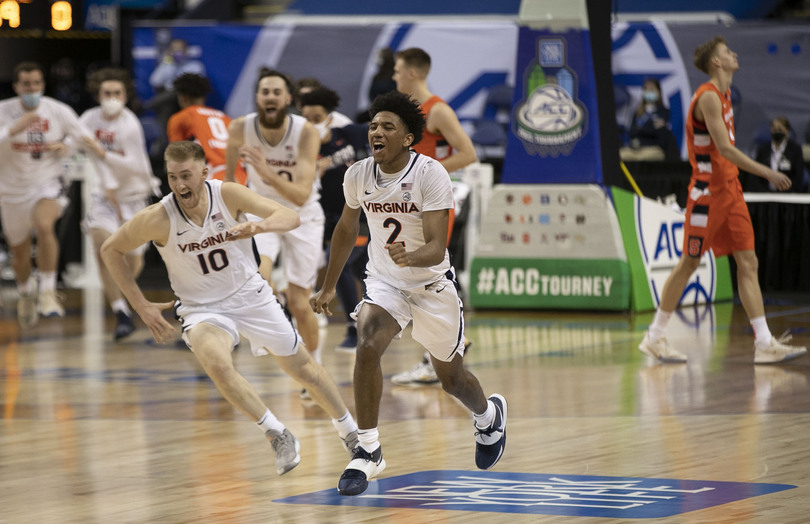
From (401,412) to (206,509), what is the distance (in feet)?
8.13

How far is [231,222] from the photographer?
649 cm

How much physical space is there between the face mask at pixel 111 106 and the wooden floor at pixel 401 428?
6.97 ft

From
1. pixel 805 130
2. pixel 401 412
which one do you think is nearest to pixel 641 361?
pixel 401 412

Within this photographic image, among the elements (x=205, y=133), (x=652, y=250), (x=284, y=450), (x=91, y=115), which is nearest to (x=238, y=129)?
(x=205, y=133)

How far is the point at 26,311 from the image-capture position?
12.6 metres

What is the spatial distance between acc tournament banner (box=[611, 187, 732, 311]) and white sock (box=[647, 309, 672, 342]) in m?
3.05

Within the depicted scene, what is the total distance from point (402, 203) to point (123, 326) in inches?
242

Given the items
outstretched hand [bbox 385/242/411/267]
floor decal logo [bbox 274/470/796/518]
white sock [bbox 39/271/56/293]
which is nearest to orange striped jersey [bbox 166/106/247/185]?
white sock [bbox 39/271/56/293]

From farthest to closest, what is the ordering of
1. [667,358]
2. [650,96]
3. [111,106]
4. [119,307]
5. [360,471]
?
[650,96] → [111,106] → [119,307] → [667,358] → [360,471]

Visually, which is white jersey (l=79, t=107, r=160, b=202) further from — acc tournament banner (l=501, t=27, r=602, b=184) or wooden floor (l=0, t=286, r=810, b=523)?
acc tournament banner (l=501, t=27, r=602, b=184)

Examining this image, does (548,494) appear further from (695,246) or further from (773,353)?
(773,353)

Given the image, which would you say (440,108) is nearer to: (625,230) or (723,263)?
(625,230)

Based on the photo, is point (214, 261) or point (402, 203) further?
point (214, 261)

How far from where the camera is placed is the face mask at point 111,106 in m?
12.0
